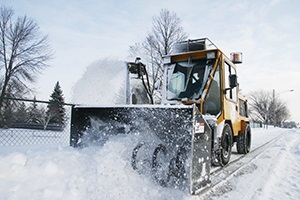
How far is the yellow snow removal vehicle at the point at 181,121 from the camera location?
3119mm

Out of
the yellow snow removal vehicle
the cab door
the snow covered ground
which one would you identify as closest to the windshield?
the yellow snow removal vehicle

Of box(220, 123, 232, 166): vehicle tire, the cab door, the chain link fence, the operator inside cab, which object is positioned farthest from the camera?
the chain link fence

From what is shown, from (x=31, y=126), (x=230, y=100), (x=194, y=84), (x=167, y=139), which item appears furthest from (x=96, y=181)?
(x=31, y=126)

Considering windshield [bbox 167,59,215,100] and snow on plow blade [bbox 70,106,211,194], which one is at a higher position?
windshield [bbox 167,59,215,100]

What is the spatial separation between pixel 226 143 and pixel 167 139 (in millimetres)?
1875

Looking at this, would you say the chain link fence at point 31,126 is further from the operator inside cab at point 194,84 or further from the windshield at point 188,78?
the operator inside cab at point 194,84

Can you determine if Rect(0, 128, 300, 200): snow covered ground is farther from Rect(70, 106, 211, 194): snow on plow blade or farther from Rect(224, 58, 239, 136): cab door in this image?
Rect(224, 58, 239, 136): cab door

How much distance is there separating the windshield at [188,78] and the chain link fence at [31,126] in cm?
266

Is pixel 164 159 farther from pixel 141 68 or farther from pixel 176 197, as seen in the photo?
pixel 141 68

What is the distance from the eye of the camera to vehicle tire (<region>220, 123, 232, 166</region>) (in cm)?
458

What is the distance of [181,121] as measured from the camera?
10.5 feet

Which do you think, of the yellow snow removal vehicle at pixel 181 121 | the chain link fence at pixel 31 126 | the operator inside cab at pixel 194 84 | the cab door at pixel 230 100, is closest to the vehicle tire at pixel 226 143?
the yellow snow removal vehicle at pixel 181 121

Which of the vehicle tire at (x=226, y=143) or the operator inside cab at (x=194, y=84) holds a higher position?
the operator inside cab at (x=194, y=84)

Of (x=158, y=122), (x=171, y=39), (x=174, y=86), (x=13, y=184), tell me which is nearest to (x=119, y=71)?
(x=174, y=86)
